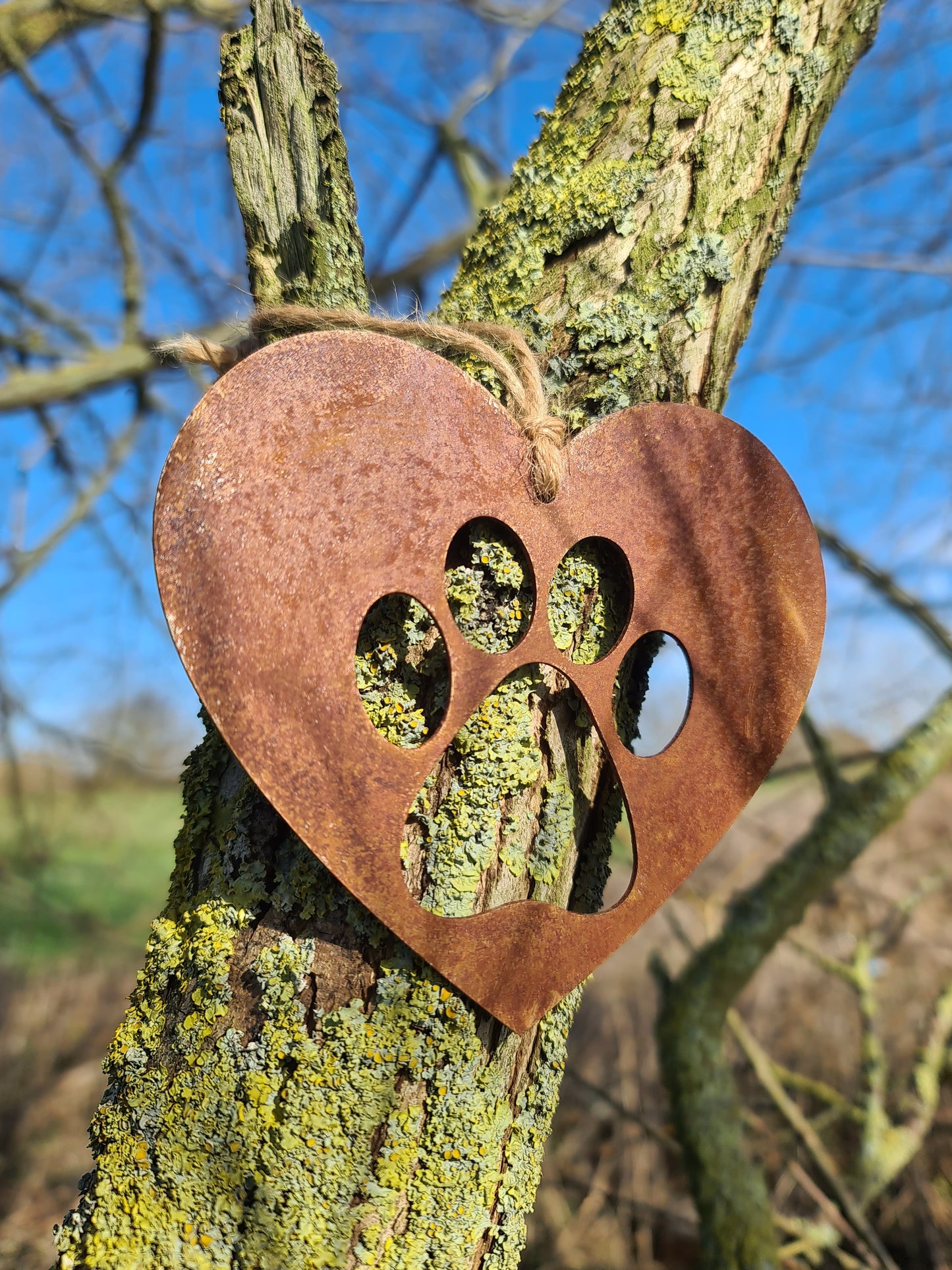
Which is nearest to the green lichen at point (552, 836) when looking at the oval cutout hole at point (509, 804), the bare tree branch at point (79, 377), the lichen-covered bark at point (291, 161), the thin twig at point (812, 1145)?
the oval cutout hole at point (509, 804)

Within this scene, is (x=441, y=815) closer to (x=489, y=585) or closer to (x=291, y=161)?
(x=489, y=585)

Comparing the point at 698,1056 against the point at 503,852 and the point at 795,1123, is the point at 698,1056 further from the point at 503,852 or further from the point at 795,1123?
the point at 503,852

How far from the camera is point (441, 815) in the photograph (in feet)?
2.66

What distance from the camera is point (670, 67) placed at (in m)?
0.90

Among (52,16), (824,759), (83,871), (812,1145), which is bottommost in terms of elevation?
(812,1145)

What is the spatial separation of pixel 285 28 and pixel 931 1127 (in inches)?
132

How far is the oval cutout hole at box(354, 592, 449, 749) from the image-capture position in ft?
2.72

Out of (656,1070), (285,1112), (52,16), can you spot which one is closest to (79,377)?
(52,16)

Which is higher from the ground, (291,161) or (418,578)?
(291,161)

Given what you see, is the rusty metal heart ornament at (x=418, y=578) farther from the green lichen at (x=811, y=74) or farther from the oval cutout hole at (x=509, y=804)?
the green lichen at (x=811, y=74)

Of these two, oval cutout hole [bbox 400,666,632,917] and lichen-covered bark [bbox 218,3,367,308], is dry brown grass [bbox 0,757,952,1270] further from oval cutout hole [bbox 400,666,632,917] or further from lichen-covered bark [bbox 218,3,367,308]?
lichen-covered bark [bbox 218,3,367,308]

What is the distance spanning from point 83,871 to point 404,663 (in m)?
5.23

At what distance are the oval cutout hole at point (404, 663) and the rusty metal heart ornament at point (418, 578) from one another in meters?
0.04

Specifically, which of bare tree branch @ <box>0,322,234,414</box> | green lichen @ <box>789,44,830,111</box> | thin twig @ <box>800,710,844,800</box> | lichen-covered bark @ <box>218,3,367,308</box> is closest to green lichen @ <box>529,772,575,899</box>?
lichen-covered bark @ <box>218,3,367,308</box>
